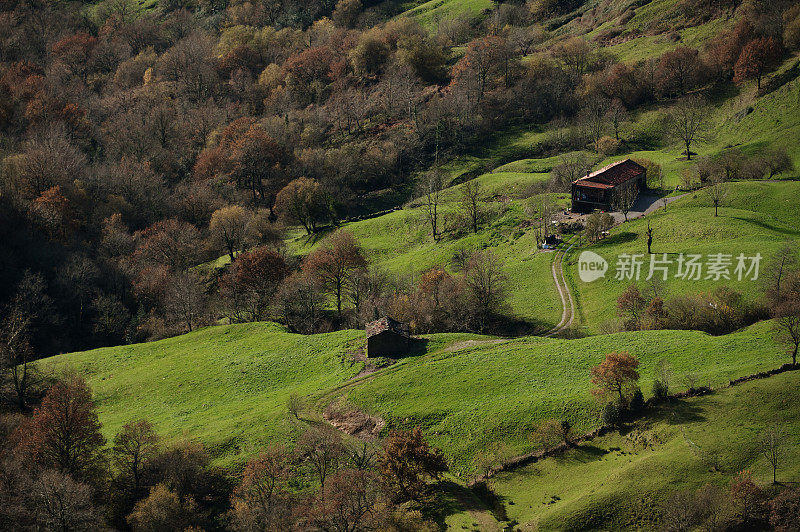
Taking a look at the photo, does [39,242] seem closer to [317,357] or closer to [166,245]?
[166,245]

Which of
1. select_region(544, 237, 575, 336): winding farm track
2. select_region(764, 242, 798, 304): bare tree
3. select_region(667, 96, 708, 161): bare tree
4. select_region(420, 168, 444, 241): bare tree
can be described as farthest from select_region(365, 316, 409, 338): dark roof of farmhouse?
select_region(667, 96, 708, 161): bare tree

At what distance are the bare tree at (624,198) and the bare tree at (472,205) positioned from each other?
25803mm

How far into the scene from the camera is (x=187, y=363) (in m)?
83.1

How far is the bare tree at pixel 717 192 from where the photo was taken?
95938 mm

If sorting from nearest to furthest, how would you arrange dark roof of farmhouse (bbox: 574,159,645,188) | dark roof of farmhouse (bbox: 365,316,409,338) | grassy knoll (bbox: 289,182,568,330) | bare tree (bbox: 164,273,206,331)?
dark roof of farmhouse (bbox: 365,316,409,338) → grassy knoll (bbox: 289,182,568,330) → bare tree (bbox: 164,273,206,331) → dark roof of farmhouse (bbox: 574,159,645,188)

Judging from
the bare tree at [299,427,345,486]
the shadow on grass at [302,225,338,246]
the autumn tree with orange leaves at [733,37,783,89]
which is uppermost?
the autumn tree with orange leaves at [733,37,783,89]

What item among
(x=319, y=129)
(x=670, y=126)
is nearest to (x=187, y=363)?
(x=319, y=129)

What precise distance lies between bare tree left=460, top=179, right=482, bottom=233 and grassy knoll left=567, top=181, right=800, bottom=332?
90.8 ft

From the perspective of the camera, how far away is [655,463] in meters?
46.4

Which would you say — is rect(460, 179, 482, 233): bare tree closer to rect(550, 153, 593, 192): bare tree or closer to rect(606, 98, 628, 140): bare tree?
rect(550, 153, 593, 192): bare tree

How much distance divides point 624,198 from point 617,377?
56733 millimetres

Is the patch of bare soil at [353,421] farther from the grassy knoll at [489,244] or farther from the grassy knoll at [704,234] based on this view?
the grassy knoll at [704,234]

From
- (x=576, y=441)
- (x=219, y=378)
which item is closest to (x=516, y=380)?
Answer: (x=576, y=441)

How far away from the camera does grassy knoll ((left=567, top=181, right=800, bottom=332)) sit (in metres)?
81.6
